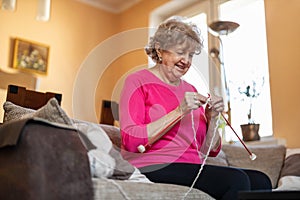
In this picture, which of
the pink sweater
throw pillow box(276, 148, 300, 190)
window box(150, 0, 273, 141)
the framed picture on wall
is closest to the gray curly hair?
the pink sweater

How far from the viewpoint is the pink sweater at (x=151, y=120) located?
4.13 ft

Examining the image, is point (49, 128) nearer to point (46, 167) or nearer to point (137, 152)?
point (46, 167)

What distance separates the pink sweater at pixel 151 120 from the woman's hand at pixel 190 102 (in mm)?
61

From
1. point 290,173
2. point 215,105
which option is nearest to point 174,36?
point 215,105

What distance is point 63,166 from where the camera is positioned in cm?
96

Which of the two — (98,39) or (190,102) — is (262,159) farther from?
(98,39)

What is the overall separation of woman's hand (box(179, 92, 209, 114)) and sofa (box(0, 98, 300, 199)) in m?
0.25

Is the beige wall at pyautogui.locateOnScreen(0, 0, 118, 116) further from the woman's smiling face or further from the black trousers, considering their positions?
the black trousers

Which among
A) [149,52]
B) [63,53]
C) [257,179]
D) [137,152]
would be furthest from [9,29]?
[257,179]

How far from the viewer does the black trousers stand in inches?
46.1

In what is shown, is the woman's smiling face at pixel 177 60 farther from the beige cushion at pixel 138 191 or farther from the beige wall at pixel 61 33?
the beige wall at pixel 61 33

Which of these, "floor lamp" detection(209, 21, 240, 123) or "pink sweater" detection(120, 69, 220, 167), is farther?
"floor lamp" detection(209, 21, 240, 123)

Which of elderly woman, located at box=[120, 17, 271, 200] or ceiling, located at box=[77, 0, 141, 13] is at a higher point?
ceiling, located at box=[77, 0, 141, 13]

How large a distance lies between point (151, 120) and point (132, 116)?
7 centimetres
